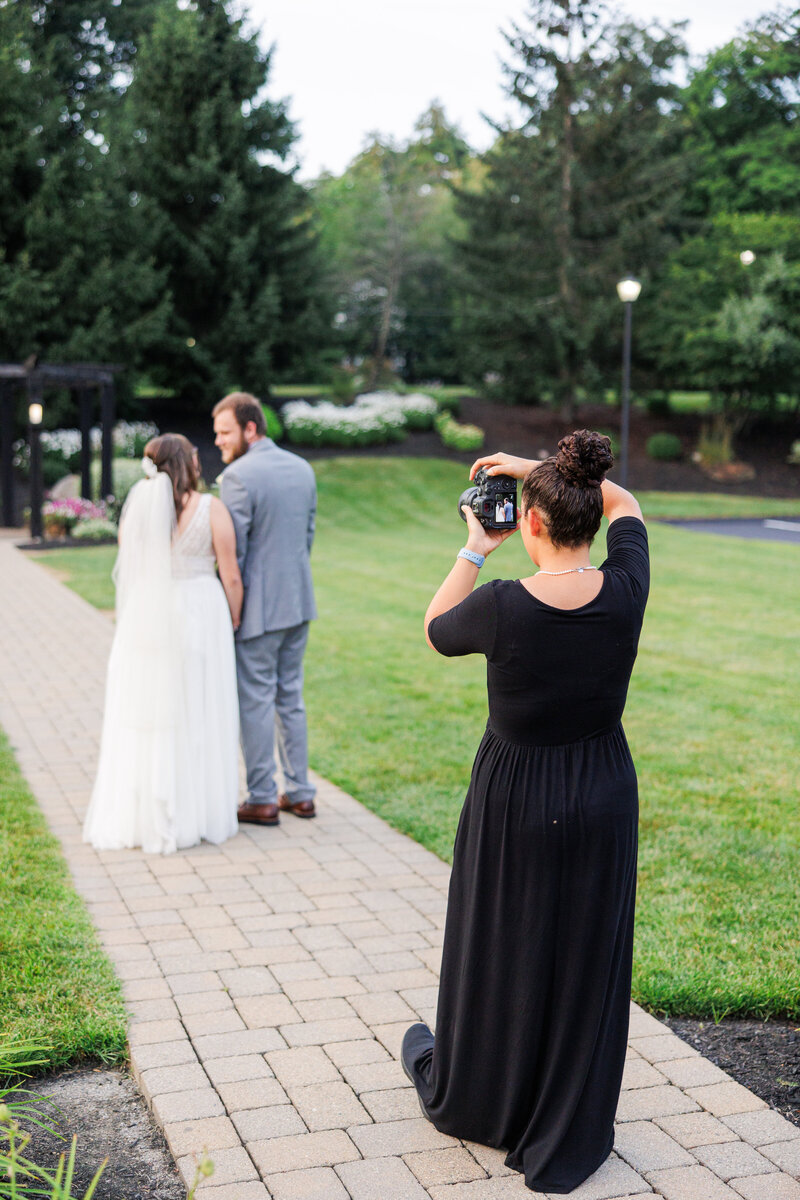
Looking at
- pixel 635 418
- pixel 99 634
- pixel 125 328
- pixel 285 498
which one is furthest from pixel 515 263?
pixel 285 498

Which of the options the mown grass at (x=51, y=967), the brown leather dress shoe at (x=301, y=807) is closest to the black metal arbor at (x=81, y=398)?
the brown leather dress shoe at (x=301, y=807)

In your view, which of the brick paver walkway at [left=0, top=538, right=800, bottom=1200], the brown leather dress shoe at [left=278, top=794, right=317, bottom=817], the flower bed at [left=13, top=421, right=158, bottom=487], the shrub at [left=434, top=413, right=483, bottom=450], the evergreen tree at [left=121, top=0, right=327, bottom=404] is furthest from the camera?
the shrub at [left=434, top=413, right=483, bottom=450]

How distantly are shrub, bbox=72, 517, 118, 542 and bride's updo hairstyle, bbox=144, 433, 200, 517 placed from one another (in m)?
15.0

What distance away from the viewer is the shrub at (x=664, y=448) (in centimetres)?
3272

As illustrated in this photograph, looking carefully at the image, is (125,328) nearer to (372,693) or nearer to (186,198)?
(186,198)

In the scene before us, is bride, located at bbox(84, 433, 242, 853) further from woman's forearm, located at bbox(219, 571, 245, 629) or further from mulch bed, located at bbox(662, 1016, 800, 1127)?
mulch bed, located at bbox(662, 1016, 800, 1127)

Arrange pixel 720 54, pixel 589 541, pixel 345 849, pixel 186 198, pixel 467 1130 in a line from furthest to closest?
1. pixel 720 54
2. pixel 186 198
3. pixel 345 849
4. pixel 467 1130
5. pixel 589 541

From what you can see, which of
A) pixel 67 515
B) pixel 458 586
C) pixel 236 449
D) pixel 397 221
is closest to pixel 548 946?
pixel 458 586

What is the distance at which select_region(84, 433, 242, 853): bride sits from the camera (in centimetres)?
517

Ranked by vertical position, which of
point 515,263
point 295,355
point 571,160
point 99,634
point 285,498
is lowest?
point 99,634

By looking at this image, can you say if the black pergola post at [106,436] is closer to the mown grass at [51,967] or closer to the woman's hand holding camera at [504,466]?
the mown grass at [51,967]

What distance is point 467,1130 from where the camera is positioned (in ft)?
9.50

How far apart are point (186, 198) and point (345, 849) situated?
95.7ft

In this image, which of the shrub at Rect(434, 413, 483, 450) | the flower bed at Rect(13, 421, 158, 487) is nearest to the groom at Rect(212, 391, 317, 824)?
the flower bed at Rect(13, 421, 158, 487)
